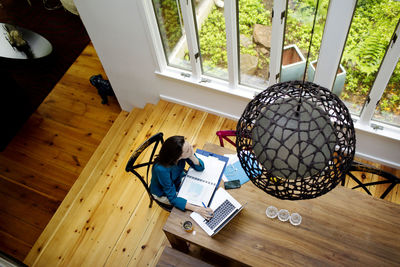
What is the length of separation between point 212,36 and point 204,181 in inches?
57.2

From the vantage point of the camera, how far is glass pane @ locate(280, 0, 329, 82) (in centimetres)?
262

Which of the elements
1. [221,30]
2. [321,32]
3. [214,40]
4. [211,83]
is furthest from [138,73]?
[321,32]

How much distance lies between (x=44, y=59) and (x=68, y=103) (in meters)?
0.85

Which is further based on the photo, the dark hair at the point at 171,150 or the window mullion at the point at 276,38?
the window mullion at the point at 276,38

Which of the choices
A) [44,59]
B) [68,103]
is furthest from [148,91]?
[44,59]

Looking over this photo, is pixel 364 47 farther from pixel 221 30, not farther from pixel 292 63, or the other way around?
pixel 221 30

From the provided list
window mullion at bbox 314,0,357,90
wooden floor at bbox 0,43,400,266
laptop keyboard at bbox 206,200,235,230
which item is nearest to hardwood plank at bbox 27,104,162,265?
wooden floor at bbox 0,43,400,266

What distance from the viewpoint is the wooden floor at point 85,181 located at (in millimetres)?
3154

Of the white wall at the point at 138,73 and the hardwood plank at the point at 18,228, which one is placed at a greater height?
the white wall at the point at 138,73

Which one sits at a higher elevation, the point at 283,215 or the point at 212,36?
the point at 212,36

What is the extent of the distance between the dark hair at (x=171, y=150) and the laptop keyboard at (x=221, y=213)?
464 millimetres

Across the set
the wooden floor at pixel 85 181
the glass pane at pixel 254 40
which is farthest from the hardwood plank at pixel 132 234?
the glass pane at pixel 254 40

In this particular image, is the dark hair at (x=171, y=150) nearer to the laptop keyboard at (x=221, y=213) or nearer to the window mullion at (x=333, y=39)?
the laptop keyboard at (x=221, y=213)

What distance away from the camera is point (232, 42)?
3102mm
